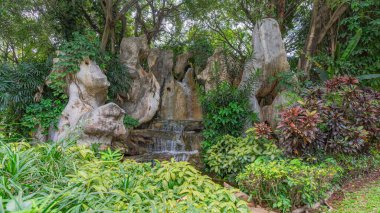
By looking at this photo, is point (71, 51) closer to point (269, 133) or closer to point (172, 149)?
point (172, 149)

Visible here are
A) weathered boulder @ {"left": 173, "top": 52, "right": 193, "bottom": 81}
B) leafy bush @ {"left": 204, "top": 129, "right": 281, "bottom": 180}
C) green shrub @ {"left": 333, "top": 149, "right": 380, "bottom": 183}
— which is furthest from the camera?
weathered boulder @ {"left": 173, "top": 52, "right": 193, "bottom": 81}

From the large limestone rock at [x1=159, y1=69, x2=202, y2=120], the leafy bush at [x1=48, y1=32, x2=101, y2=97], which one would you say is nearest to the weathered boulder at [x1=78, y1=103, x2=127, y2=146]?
the leafy bush at [x1=48, y1=32, x2=101, y2=97]

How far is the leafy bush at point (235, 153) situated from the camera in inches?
183

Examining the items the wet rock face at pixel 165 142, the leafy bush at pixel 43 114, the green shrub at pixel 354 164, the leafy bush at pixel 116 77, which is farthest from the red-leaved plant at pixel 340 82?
the leafy bush at pixel 43 114

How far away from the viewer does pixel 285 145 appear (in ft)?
13.8

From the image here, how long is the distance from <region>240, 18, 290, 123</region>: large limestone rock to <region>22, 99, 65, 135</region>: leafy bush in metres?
4.48

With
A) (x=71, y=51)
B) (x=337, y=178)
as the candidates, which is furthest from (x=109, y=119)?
(x=337, y=178)

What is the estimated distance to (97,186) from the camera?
63.6 inches

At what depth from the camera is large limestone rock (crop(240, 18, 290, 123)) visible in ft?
21.4

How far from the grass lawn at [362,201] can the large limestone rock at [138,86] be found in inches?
217

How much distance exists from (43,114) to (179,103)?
4340mm

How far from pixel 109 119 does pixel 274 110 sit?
3.77 metres

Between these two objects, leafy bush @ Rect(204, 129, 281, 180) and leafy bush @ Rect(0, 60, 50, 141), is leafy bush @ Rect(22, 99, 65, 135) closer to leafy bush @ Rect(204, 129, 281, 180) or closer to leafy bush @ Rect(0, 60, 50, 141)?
leafy bush @ Rect(0, 60, 50, 141)

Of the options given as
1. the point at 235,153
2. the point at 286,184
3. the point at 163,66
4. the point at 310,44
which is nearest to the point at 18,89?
the point at 163,66
